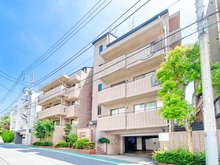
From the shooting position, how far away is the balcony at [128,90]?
49.1 feet

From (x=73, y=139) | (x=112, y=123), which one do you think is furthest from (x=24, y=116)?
(x=112, y=123)

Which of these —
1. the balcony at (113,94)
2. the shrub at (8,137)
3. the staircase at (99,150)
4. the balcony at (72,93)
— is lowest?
the shrub at (8,137)

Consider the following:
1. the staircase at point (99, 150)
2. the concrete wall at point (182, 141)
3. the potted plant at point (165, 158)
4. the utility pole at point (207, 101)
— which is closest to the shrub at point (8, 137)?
the staircase at point (99, 150)

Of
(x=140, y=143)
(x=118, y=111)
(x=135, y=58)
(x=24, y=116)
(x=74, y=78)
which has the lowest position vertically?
(x=140, y=143)

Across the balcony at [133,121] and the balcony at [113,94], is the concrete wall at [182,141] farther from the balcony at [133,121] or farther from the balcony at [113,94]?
the balcony at [113,94]

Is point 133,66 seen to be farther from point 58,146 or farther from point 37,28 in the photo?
point 58,146

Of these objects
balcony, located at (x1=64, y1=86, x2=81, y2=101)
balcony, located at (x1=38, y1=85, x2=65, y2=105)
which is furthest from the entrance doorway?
balcony, located at (x1=38, y1=85, x2=65, y2=105)

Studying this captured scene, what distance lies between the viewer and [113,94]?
1772cm

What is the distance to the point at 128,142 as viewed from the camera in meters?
21.2

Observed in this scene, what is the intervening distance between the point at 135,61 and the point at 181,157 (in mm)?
7301

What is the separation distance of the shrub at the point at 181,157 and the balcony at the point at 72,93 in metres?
17.3

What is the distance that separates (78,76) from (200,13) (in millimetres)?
22361

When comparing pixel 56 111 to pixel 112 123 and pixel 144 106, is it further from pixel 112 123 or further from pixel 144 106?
pixel 144 106

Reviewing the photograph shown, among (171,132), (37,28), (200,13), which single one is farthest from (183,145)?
(37,28)
